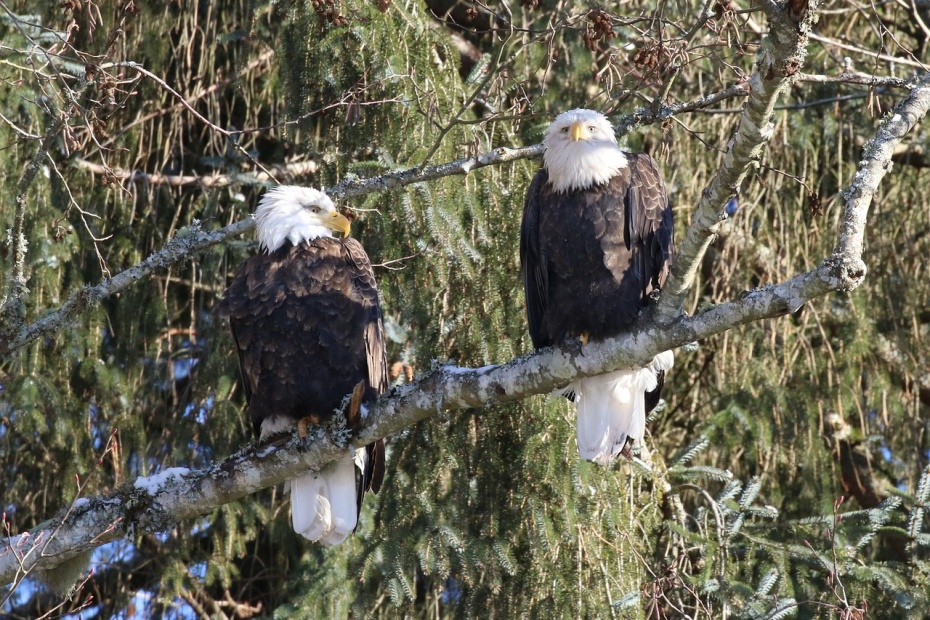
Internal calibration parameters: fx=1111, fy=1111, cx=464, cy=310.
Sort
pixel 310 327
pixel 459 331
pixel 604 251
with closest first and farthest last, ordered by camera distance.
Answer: pixel 604 251, pixel 310 327, pixel 459 331

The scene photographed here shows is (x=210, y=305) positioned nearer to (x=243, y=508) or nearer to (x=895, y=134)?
(x=243, y=508)

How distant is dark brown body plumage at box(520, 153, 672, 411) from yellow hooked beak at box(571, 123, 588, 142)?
0.19 meters

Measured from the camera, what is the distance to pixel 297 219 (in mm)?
4402

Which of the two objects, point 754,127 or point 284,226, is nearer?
point 754,127

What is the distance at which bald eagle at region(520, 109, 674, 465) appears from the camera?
398 cm

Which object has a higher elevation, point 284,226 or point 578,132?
point 578,132

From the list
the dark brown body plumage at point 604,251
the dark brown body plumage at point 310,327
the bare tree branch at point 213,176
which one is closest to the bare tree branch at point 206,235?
the dark brown body plumage at point 604,251

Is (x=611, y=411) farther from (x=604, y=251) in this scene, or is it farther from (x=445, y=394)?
(x=445, y=394)

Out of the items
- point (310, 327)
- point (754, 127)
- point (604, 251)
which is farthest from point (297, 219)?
point (754, 127)

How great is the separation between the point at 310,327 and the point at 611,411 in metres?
1.20

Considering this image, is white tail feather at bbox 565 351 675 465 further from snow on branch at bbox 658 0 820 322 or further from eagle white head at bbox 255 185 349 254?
eagle white head at bbox 255 185 349 254

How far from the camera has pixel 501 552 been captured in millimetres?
4527

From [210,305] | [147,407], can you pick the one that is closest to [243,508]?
[147,407]

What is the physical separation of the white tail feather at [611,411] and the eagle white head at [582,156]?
75 cm
